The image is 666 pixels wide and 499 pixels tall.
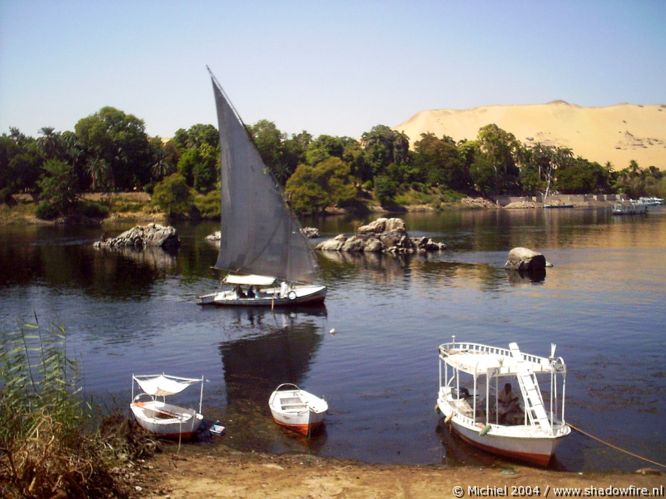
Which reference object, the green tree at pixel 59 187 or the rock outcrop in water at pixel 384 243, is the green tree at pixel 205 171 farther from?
the rock outcrop in water at pixel 384 243

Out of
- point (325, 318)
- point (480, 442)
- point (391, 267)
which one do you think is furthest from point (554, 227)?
point (480, 442)

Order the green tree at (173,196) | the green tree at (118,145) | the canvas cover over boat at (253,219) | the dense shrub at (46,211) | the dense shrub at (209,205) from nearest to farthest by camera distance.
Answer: the canvas cover over boat at (253,219) < the dense shrub at (46,211) < the green tree at (173,196) < the dense shrub at (209,205) < the green tree at (118,145)

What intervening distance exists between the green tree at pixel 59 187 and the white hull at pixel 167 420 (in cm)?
13537

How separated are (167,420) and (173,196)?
13289cm

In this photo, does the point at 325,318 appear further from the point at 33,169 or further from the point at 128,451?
the point at 33,169

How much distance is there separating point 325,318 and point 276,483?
32233 millimetres

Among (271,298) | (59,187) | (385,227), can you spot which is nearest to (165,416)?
(271,298)

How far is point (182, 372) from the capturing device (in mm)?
39906

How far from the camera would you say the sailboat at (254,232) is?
53.3 m

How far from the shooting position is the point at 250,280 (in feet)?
199

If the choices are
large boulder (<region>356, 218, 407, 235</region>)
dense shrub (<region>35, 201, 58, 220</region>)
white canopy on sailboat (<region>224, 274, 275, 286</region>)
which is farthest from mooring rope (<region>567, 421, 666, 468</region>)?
dense shrub (<region>35, 201, 58, 220</region>)

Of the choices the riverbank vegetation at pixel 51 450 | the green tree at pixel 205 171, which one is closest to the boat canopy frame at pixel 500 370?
the riverbank vegetation at pixel 51 450

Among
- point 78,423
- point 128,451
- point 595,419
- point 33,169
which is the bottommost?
point 595,419

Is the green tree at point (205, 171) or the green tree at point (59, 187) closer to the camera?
the green tree at point (59, 187)
